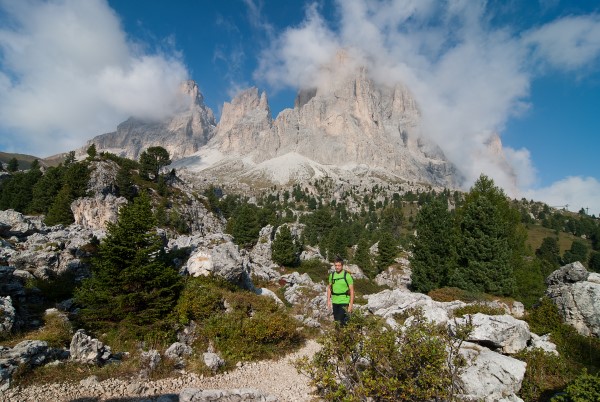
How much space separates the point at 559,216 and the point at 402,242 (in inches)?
4279

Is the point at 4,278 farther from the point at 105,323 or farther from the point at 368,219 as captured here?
the point at 368,219

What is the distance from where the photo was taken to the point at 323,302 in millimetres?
24422

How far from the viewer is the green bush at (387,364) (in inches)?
276

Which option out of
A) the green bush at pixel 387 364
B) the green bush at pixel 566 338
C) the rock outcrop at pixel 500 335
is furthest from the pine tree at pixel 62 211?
the green bush at pixel 566 338

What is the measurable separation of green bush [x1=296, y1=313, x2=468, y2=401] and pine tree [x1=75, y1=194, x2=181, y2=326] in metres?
8.94

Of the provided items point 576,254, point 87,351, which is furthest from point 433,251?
point 576,254

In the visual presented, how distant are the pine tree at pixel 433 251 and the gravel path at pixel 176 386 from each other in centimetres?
2770

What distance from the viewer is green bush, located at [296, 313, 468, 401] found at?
702 centimetres

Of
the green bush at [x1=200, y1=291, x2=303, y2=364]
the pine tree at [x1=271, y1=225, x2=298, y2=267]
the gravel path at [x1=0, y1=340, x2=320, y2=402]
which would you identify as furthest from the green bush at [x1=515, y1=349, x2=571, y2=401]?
the pine tree at [x1=271, y1=225, x2=298, y2=267]

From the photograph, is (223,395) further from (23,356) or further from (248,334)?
(23,356)

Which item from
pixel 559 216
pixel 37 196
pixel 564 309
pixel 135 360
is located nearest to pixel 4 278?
pixel 135 360

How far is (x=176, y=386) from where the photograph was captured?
10250 mm

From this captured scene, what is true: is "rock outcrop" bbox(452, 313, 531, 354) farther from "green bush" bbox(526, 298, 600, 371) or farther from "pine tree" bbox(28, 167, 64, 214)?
"pine tree" bbox(28, 167, 64, 214)

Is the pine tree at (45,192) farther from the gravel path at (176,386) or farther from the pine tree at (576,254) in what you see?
the pine tree at (576,254)
